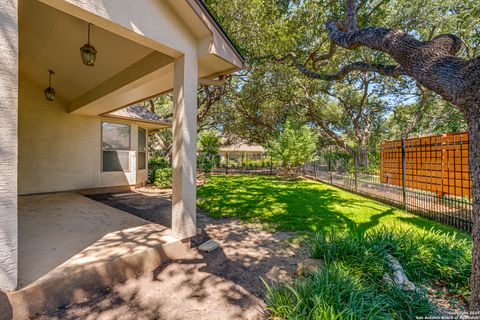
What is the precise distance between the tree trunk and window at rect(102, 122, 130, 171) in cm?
985

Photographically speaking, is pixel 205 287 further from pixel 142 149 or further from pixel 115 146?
pixel 142 149

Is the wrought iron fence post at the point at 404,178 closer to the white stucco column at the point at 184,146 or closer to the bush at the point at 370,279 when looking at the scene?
the bush at the point at 370,279

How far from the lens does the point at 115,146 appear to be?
8836mm

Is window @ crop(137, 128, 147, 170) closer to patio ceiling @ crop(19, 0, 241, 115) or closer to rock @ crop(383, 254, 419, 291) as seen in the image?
patio ceiling @ crop(19, 0, 241, 115)

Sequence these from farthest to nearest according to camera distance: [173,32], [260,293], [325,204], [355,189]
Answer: [355,189], [325,204], [173,32], [260,293]

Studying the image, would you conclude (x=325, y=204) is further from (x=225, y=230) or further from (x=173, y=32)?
(x=173, y=32)

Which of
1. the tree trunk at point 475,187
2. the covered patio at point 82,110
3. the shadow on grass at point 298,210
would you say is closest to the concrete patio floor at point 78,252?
the covered patio at point 82,110

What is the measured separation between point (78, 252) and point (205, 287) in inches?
72.2

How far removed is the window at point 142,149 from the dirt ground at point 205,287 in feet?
23.0

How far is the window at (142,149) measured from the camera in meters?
10.0

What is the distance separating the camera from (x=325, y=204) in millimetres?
7113

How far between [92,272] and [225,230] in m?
2.69

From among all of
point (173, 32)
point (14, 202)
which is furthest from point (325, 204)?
point (14, 202)

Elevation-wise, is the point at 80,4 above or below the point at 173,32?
below
